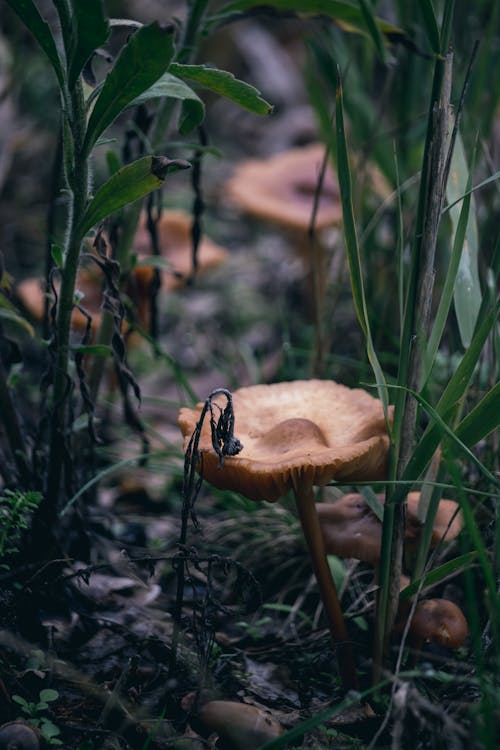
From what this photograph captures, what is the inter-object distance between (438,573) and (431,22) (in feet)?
2.69

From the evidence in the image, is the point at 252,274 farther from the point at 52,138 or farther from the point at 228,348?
the point at 52,138

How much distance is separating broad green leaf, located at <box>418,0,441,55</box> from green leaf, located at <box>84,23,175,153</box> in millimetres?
381

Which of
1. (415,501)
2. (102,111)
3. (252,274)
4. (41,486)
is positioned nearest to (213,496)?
(41,486)

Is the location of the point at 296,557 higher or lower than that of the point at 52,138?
lower

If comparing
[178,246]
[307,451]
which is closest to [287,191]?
[178,246]

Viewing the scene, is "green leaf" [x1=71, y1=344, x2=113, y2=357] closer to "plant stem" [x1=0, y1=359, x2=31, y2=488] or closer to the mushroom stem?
"plant stem" [x1=0, y1=359, x2=31, y2=488]

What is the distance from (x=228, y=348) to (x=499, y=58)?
1508 mm

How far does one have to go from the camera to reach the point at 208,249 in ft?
9.16

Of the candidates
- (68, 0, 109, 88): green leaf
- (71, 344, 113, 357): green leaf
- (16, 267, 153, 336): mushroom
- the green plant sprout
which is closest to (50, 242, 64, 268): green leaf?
(71, 344, 113, 357): green leaf

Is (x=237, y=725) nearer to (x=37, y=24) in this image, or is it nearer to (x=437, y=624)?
(x=437, y=624)

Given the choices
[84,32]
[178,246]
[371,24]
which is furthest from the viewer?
[178,246]

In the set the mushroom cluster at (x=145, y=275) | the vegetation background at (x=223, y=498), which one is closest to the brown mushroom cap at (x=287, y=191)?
the mushroom cluster at (x=145, y=275)

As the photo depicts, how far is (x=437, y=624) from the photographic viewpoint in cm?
119

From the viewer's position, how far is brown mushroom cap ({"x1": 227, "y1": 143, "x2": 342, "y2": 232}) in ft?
9.71
